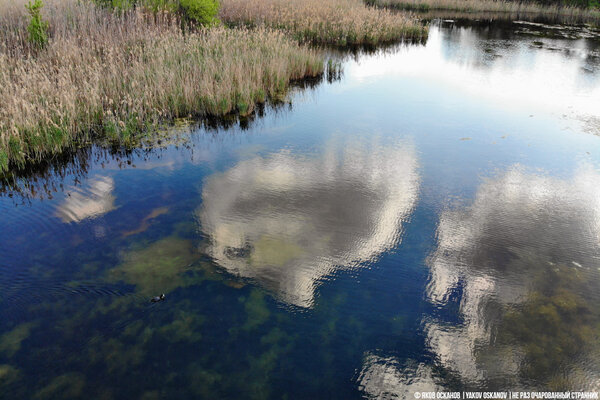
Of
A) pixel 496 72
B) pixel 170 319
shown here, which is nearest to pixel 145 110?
pixel 170 319

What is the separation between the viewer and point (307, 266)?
4.33 metres

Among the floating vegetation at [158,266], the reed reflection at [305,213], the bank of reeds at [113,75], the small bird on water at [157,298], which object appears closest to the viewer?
the small bird on water at [157,298]

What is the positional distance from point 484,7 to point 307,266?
104ft

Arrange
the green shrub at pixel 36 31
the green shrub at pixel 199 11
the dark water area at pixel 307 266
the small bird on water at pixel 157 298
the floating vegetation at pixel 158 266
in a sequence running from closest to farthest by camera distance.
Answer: the dark water area at pixel 307 266 → the small bird on water at pixel 157 298 → the floating vegetation at pixel 158 266 → the green shrub at pixel 36 31 → the green shrub at pixel 199 11

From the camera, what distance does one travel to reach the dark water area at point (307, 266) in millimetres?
3158

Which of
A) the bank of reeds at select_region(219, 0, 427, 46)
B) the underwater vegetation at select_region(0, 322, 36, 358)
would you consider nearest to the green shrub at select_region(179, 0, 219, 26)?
the bank of reeds at select_region(219, 0, 427, 46)

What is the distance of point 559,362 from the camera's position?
325 cm

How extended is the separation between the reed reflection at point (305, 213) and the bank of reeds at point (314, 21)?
34.9ft

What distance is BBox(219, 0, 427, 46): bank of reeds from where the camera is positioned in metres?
16.7

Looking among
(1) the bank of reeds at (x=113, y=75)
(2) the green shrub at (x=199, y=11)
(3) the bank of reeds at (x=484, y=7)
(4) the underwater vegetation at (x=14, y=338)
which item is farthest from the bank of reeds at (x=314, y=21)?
(4) the underwater vegetation at (x=14, y=338)

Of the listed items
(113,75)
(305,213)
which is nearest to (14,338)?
(305,213)

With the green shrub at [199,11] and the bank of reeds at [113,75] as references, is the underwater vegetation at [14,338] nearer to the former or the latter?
the bank of reeds at [113,75]

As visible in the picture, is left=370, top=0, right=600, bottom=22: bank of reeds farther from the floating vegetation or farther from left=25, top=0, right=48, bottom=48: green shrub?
the floating vegetation

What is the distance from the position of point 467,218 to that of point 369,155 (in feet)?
7.77
